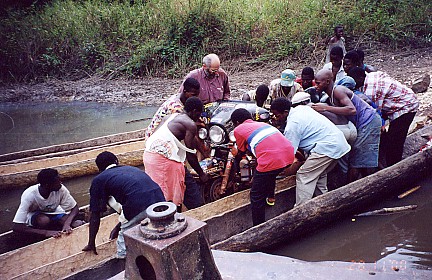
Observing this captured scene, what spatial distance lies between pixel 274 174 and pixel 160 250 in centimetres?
267

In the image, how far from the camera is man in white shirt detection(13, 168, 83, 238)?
4504 millimetres

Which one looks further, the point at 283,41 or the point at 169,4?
the point at 169,4

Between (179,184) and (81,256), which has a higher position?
(179,184)

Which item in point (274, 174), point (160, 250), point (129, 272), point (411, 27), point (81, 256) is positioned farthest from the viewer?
point (411, 27)

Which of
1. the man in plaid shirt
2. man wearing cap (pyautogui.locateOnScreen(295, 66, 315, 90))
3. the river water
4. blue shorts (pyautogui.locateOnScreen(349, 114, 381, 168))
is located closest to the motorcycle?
the river water

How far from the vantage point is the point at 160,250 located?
1765 mm

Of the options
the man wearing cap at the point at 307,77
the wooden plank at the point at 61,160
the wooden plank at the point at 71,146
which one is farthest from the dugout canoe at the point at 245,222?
the wooden plank at the point at 71,146

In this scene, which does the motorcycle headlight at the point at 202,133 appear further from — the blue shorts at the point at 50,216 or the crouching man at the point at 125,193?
the blue shorts at the point at 50,216

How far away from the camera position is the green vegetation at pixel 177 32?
41.3 feet

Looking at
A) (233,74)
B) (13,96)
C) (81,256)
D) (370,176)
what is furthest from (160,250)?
(13,96)

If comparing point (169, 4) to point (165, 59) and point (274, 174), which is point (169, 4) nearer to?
point (165, 59)

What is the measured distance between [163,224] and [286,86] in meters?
4.04

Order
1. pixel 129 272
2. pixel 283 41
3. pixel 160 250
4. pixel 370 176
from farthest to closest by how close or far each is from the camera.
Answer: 1. pixel 283 41
2. pixel 370 176
3. pixel 129 272
4. pixel 160 250

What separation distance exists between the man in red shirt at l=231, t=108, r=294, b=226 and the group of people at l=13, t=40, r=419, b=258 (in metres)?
0.01
